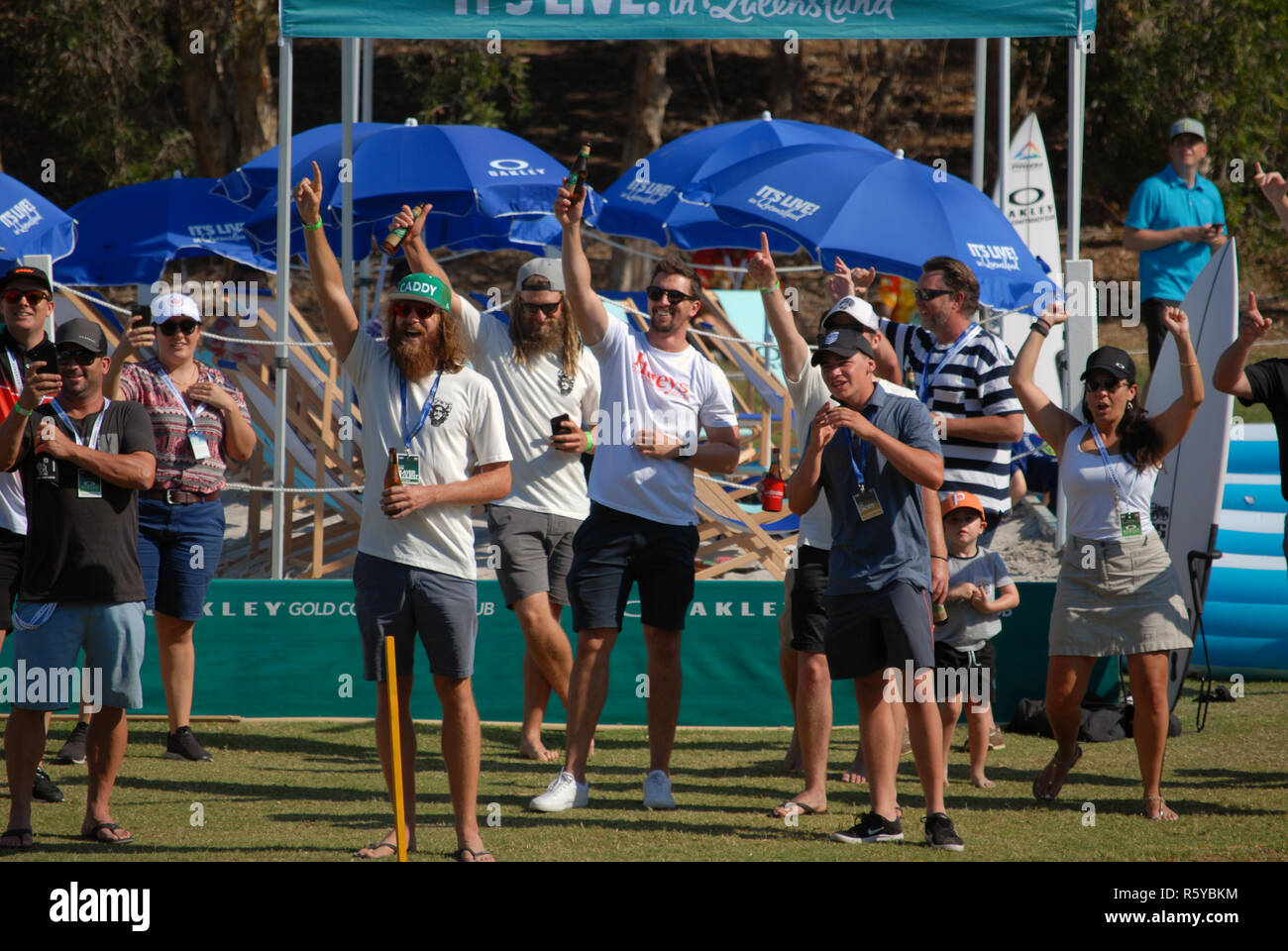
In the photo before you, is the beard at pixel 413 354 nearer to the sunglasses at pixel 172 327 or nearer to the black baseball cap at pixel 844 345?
the black baseball cap at pixel 844 345

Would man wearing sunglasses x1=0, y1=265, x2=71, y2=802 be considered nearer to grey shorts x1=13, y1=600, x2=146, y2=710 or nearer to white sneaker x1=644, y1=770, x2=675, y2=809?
grey shorts x1=13, y1=600, x2=146, y2=710

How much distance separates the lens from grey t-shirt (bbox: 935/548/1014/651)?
6410mm

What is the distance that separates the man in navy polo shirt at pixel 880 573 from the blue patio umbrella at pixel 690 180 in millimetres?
7148

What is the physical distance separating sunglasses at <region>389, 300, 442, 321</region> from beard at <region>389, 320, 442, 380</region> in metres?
0.06

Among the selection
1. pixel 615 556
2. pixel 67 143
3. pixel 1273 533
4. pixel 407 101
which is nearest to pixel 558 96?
pixel 407 101

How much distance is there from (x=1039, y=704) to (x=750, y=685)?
55.7 inches

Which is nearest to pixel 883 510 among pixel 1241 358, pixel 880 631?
pixel 880 631

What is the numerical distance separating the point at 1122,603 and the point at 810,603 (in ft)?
3.83

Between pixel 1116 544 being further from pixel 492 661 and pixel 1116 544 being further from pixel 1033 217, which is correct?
pixel 1033 217

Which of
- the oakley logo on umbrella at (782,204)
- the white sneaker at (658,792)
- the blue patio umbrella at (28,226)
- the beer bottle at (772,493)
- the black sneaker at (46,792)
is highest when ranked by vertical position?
the oakley logo on umbrella at (782,204)

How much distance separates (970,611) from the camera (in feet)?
21.1

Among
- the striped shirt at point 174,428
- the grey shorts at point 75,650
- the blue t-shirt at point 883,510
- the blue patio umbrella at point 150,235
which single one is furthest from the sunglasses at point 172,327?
the blue patio umbrella at point 150,235

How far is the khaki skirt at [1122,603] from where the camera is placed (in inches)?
226

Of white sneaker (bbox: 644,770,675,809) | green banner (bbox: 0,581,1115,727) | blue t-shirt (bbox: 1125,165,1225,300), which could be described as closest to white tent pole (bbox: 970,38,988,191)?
blue t-shirt (bbox: 1125,165,1225,300)
